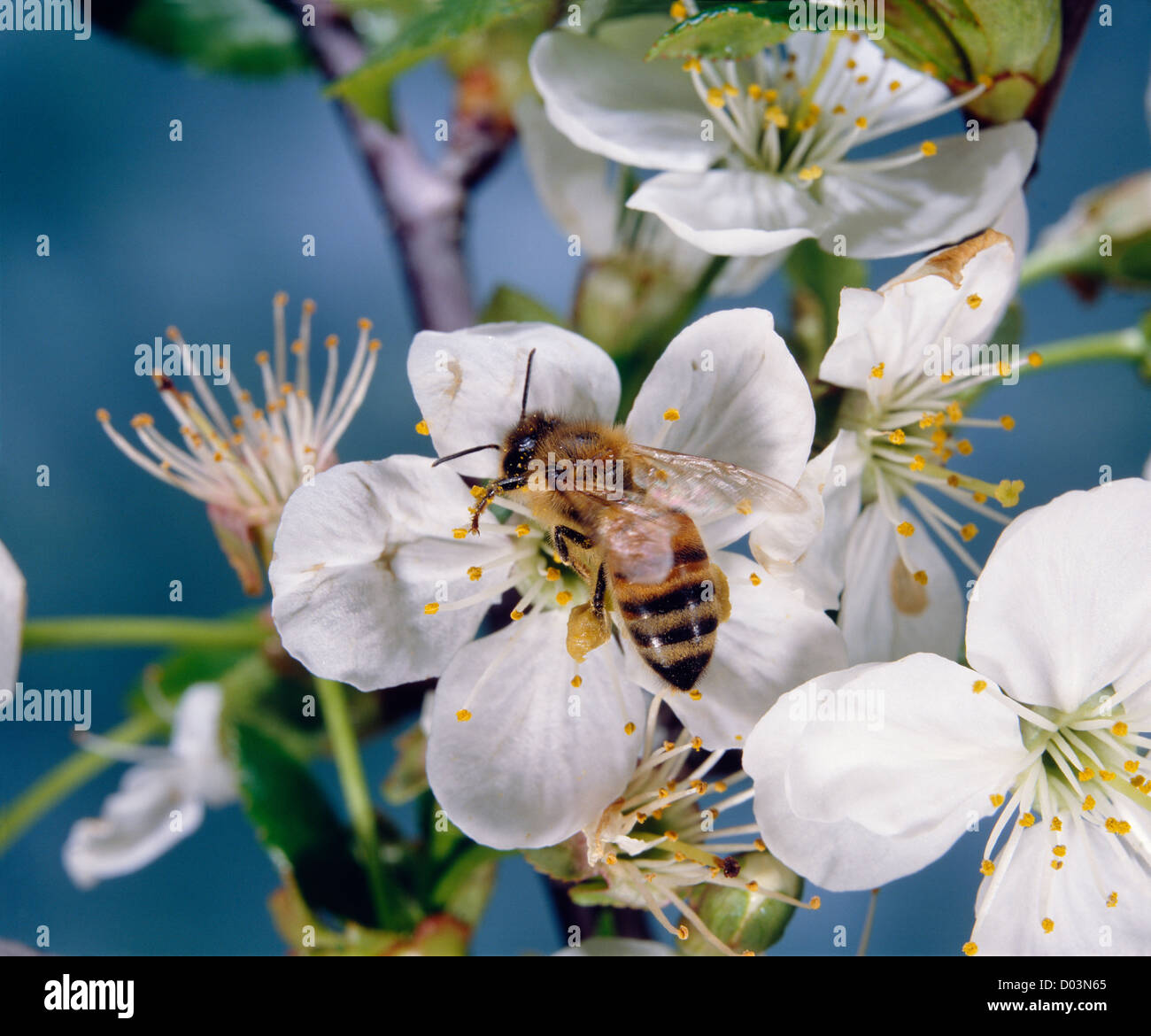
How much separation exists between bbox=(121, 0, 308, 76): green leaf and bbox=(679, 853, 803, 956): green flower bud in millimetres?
912

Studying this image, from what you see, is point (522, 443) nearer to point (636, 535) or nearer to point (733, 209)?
point (636, 535)

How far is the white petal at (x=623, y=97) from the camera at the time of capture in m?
0.71

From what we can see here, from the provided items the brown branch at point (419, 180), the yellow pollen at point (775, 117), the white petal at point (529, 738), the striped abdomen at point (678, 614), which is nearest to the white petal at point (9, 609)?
the white petal at point (529, 738)

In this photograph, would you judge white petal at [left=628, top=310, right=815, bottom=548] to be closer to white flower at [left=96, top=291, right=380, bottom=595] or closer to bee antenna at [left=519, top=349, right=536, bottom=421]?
bee antenna at [left=519, top=349, right=536, bottom=421]

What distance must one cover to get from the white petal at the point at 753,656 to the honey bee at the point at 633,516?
0.04m

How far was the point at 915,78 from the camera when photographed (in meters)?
0.83

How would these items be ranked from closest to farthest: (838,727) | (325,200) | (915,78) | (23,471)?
(838,727) → (915,78) → (23,471) → (325,200)

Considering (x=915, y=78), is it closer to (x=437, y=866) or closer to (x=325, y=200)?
(x=437, y=866)

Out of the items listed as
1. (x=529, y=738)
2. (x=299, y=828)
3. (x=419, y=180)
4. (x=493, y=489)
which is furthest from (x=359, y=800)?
(x=419, y=180)

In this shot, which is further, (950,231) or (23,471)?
(23,471)

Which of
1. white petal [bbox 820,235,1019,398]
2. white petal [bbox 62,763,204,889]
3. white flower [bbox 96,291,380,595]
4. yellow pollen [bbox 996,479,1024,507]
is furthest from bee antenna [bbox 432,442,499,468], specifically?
white petal [bbox 62,763,204,889]

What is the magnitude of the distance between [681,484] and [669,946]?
0.30 meters

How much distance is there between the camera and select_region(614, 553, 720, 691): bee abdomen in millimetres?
576
